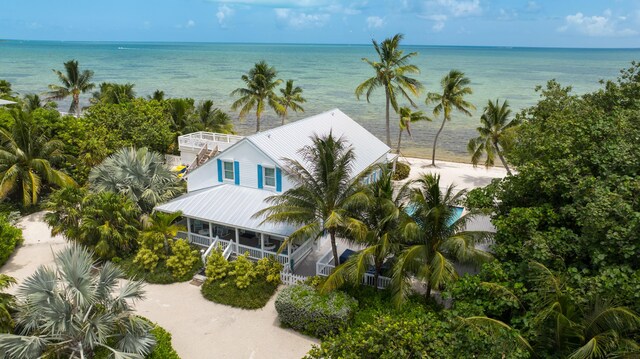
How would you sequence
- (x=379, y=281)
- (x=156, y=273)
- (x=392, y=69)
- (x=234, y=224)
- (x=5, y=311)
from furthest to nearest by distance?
(x=392, y=69) < (x=234, y=224) < (x=156, y=273) < (x=379, y=281) < (x=5, y=311)

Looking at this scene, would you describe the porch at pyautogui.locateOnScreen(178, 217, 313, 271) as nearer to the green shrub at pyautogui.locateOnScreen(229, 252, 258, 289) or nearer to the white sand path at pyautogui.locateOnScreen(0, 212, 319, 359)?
the green shrub at pyautogui.locateOnScreen(229, 252, 258, 289)

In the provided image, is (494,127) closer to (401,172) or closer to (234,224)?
(401,172)

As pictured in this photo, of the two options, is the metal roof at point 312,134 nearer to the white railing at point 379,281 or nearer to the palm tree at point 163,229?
the palm tree at point 163,229

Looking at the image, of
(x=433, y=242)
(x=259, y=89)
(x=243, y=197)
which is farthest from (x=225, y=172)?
(x=259, y=89)

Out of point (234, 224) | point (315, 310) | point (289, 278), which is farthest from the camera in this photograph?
point (234, 224)

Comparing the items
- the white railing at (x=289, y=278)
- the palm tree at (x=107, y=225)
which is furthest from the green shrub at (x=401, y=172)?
the palm tree at (x=107, y=225)

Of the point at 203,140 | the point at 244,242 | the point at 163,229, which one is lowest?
the point at 244,242
